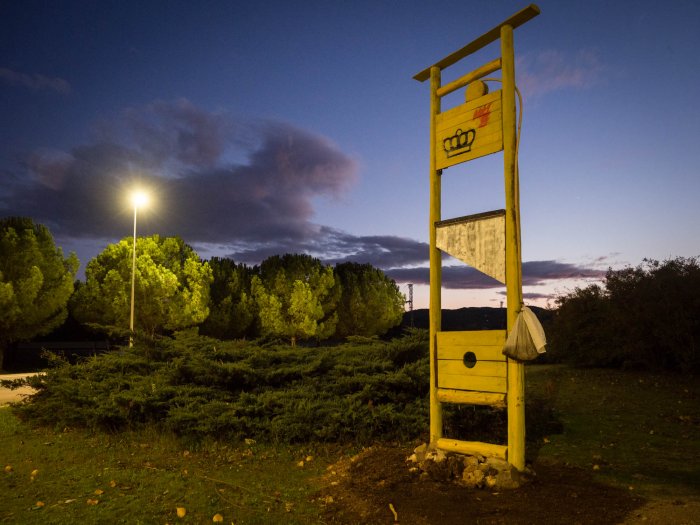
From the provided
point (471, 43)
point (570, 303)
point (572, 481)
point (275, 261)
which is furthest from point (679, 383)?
point (275, 261)

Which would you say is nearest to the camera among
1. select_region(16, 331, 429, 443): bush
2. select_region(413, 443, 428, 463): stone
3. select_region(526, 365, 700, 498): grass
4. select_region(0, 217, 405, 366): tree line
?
select_region(526, 365, 700, 498): grass

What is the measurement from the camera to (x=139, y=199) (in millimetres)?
23016

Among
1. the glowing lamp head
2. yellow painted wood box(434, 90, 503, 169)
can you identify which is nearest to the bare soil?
yellow painted wood box(434, 90, 503, 169)

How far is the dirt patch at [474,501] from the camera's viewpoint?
455cm

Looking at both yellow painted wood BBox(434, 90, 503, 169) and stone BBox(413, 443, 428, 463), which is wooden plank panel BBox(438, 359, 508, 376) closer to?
stone BBox(413, 443, 428, 463)

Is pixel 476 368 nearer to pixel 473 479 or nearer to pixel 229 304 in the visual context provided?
pixel 473 479

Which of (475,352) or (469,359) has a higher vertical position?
(475,352)

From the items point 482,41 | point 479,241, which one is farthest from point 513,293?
point 482,41

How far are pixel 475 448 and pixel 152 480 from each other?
3724mm

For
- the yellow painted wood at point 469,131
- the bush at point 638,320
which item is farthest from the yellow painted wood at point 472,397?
the bush at point 638,320

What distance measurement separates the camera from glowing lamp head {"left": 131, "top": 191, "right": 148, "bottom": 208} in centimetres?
2294

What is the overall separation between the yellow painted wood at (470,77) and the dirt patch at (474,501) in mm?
4480

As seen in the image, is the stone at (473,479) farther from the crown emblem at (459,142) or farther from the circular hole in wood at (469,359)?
the crown emblem at (459,142)

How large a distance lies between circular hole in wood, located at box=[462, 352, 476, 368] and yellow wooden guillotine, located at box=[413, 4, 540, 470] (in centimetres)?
1
